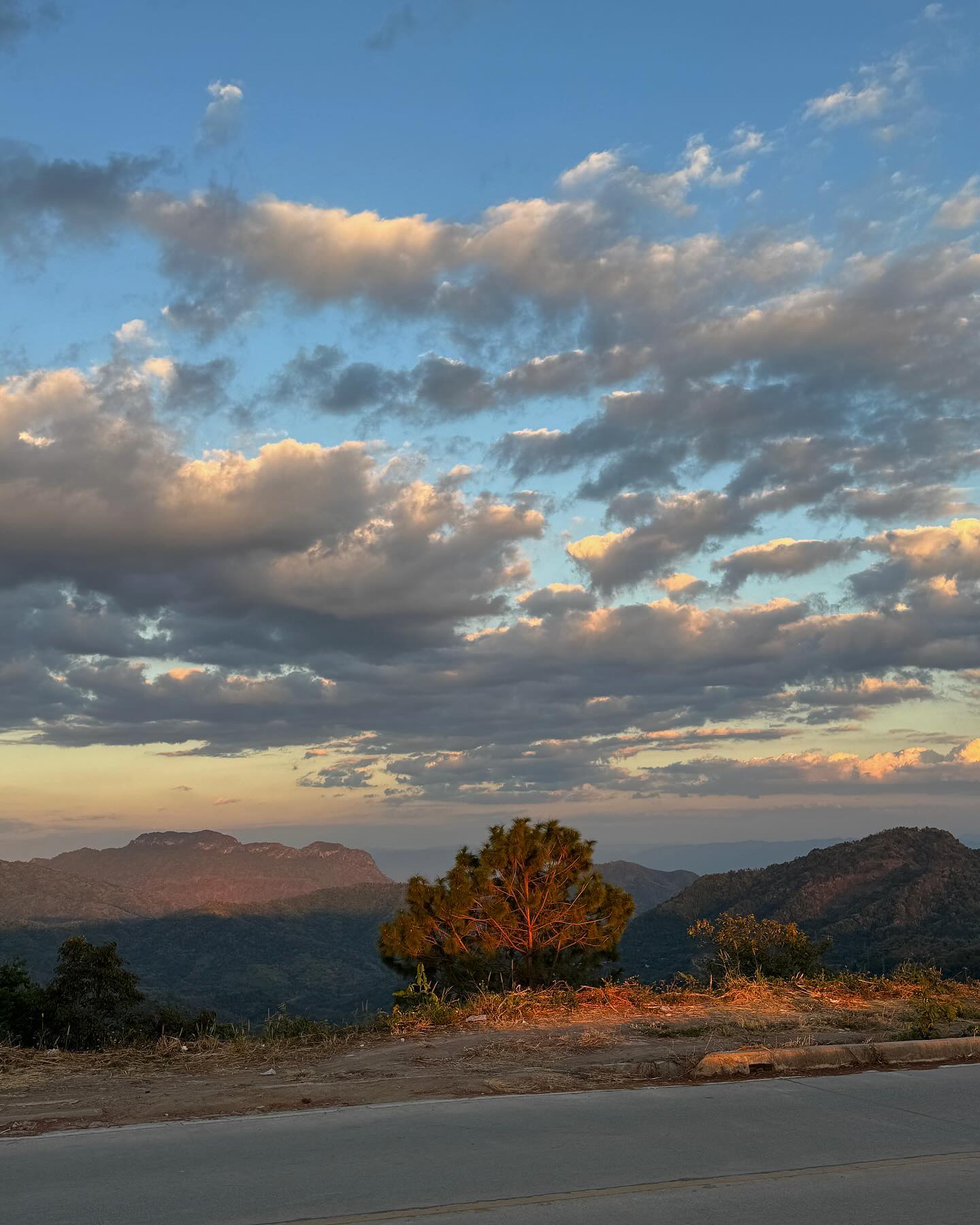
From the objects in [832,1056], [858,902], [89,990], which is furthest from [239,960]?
[832,1056]

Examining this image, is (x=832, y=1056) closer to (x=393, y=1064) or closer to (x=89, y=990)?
(x=393, y=1064)

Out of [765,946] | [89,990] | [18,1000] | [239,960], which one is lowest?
[239,960]

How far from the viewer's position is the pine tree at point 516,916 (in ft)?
96.0

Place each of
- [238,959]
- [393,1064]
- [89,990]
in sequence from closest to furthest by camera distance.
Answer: [393,1064]
[89,990]
[238,959]

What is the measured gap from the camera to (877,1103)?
28.1 ft

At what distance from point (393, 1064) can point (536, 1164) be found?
4507 mm

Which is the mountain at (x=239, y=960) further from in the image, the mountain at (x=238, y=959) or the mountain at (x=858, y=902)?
the mountain at (x=858, y=902)

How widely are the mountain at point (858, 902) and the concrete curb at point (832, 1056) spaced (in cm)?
5847

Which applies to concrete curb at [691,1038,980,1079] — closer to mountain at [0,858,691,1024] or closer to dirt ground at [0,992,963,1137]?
dirt ground at [0,992,963,1137]

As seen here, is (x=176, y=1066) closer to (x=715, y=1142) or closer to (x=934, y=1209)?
(x=715, y=1142)

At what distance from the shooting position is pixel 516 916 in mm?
29812

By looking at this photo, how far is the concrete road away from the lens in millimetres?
5770

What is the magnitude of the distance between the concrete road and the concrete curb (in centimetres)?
124

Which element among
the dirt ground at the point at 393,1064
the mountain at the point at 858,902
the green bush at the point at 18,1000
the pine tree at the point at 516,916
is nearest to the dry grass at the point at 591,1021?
the dirt ground at the point at 393,1064
